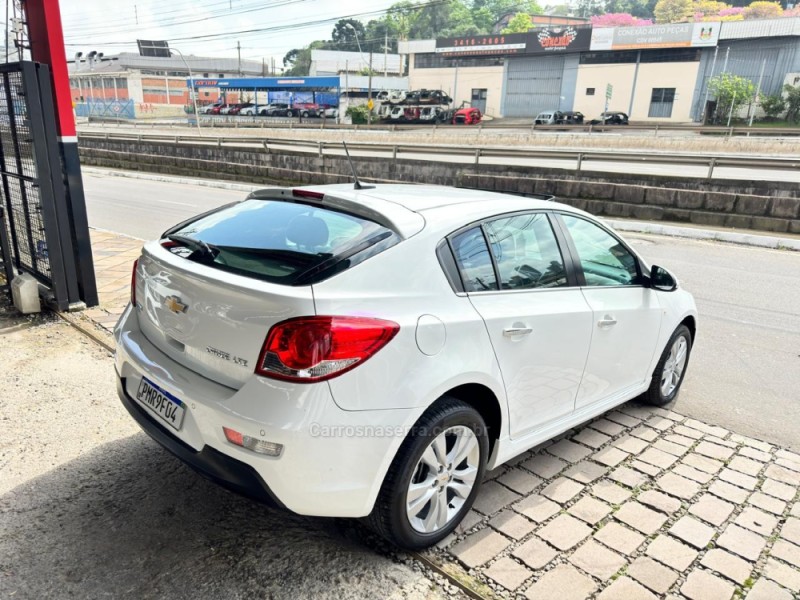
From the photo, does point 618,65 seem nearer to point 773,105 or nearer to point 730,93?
point 730,93

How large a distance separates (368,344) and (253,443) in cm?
58

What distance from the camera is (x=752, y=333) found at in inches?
249

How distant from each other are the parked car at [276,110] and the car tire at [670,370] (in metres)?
60.9

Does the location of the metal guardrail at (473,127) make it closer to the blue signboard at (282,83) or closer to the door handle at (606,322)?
the blue signboard at (282,83)

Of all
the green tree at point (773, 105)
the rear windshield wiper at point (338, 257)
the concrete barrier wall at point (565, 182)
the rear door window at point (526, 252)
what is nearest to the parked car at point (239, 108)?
the concrete barrier wall at point (565, 182)

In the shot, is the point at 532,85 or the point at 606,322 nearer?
the point at 606,322

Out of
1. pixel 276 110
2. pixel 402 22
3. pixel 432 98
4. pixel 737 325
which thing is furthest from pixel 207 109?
pixel 402 22

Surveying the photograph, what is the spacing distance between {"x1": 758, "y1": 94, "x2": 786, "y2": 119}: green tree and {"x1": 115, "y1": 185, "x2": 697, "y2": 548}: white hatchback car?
59368 millimetres

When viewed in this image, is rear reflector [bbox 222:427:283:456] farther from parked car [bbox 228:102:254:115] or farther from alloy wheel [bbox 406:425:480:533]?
parked car [bbox 228:102:254:115]

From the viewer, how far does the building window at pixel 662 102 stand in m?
56.5

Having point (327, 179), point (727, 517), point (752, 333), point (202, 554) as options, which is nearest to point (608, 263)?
point (727, 517)

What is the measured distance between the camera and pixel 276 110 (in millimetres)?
61438

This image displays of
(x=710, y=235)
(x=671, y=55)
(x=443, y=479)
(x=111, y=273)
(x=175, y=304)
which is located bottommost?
(x=710, y=235)

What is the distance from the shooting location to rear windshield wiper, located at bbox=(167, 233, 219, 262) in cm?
274
